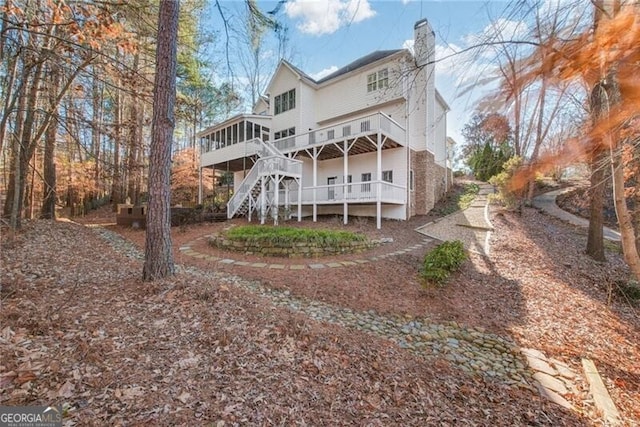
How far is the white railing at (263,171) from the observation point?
490 inches

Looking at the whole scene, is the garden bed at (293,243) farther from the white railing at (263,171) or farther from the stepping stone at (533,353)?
the white railing at (263,171)

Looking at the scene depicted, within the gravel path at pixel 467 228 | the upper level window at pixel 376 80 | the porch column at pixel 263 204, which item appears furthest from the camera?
the upper level window at pixel 376 80

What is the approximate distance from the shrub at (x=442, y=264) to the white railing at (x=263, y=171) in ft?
27.0

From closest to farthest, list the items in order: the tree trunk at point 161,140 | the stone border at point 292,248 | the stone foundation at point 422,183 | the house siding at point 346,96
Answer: the tree trunk at point 161,140 → the stone border at point 292,248 → the stone foundation at point 422,183 → the house siding at point 346,96

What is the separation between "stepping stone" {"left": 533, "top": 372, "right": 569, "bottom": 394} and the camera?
9.94 feet

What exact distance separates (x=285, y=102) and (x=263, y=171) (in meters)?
6.14

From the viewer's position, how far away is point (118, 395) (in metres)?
1.97

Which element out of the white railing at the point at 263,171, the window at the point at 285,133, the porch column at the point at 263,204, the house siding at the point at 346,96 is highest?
the house siding at the point at 346,96

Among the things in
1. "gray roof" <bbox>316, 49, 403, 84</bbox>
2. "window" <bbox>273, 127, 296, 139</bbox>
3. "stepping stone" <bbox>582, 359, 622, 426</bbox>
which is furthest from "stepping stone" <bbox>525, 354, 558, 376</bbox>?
"window" <bbox>273, 127, 296, 139</bbox>

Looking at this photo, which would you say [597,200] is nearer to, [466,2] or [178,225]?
[466,2]

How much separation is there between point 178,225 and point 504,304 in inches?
483

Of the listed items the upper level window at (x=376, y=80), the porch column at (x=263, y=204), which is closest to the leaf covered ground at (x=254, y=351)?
the porch column at (x=263, y=204)

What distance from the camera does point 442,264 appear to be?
569 cm

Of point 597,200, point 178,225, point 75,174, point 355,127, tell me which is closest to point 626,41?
point 597,200
